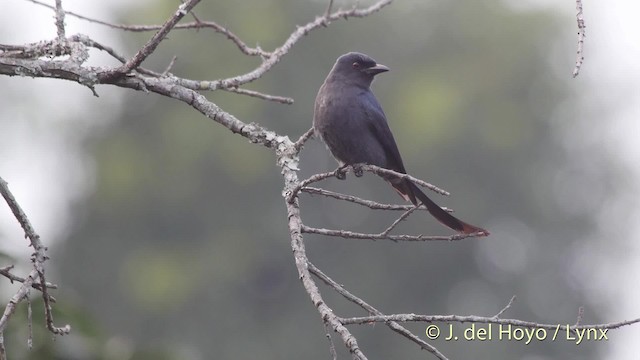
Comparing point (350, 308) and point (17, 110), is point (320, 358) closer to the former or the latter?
point (350, 308)

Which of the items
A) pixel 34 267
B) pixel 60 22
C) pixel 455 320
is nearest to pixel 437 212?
pixel 455 320

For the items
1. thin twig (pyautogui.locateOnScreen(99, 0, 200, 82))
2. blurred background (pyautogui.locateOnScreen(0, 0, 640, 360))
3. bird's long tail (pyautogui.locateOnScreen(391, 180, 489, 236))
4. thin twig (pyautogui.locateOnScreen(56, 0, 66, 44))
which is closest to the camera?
thin twig (pyautogui.locateOnScreen(99, 0, 200, 82))

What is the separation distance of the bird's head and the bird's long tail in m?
0.86

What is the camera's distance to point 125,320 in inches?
1294

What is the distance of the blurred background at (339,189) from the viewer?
3177cm

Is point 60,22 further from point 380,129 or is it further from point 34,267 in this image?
point 380,129

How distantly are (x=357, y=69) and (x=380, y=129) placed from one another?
53 cm

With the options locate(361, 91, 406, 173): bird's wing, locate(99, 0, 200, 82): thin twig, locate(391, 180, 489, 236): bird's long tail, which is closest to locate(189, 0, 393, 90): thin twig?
locate(99, 0, 200, 82): thin twig

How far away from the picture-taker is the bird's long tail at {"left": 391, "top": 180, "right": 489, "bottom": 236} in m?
5.23

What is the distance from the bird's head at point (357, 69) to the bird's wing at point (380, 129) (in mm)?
136

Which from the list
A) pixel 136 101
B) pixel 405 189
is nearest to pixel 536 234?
pixel 136 101

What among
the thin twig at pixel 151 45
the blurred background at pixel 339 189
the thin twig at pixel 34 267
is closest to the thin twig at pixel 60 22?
the thin twig at pixel 151 45

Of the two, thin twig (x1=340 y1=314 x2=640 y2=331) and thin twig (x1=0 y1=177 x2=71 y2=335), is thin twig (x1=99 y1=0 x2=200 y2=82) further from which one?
thin twig (x1=340 y1=314 x2=640 y2=331)

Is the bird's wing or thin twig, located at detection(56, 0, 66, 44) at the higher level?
the bird's wing
